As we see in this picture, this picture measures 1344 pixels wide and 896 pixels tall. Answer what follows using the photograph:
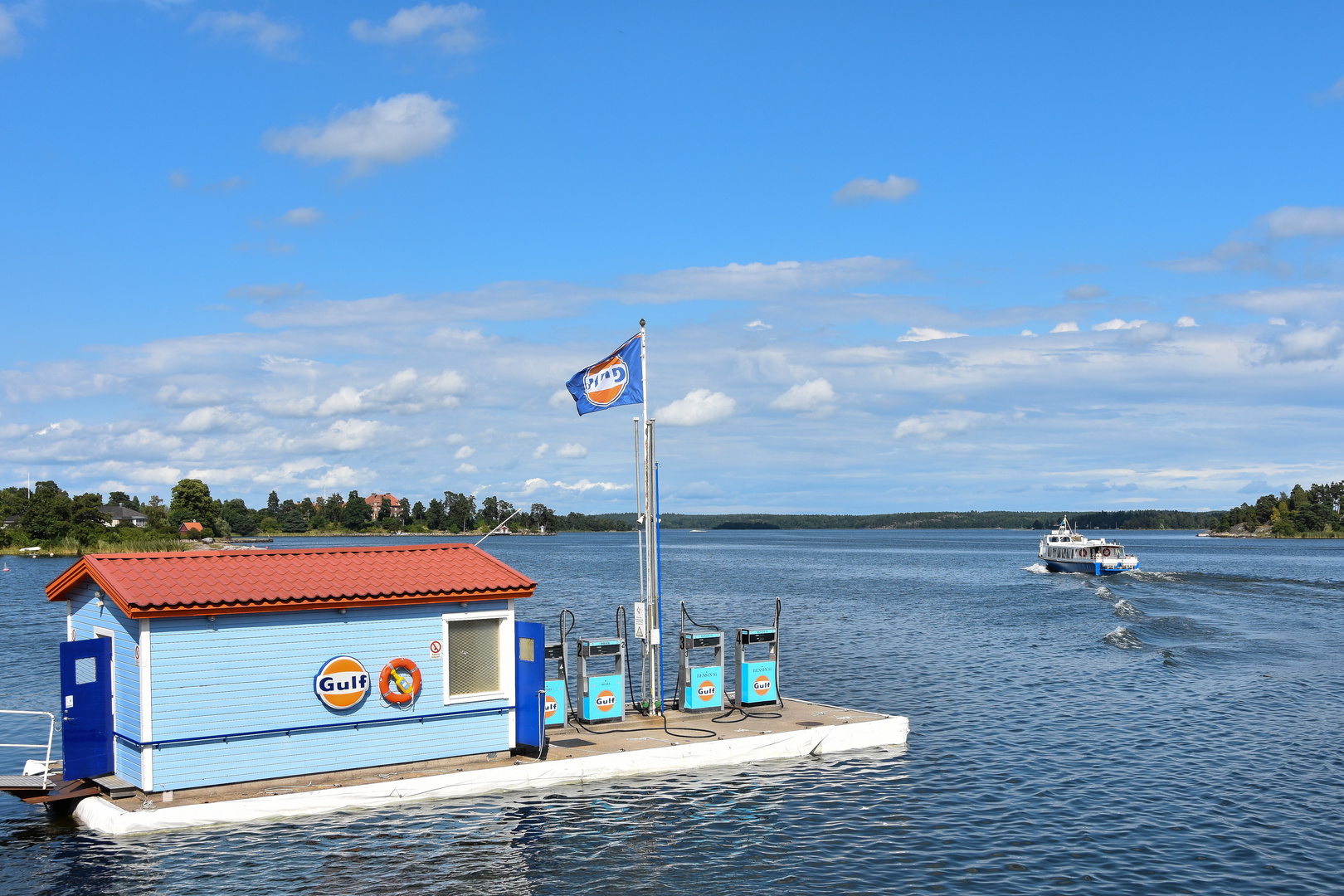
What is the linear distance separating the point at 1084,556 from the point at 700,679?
77249 millimetres

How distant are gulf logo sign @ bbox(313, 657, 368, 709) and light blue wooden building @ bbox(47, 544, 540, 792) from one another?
25mm

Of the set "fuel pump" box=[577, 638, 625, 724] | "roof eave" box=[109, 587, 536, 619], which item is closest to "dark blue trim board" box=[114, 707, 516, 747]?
"roof eave" box=[109, 587, 536, 619]

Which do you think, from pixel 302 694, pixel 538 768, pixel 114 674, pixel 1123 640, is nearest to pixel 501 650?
pixel 538 768

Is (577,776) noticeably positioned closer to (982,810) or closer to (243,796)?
(243,796)

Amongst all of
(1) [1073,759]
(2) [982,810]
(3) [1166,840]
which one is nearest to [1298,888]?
(3) [1166,840]

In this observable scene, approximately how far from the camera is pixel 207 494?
172 meters

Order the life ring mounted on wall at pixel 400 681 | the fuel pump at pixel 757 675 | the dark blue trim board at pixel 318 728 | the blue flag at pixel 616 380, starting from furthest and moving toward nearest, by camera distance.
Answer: the fuel pump at pixel 757 675 → the blue flag at pixel 616 380 → the life ring mounted on wall at pixel 400 681 → the dark blue trim board at pixel 318 728

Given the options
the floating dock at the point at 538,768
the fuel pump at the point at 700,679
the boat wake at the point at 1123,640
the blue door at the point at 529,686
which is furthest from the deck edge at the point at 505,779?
the boat wake at the point at 1123,640

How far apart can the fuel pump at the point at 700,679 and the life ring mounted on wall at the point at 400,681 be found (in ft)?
19.4

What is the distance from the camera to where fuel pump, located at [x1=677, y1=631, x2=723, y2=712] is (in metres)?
20.7

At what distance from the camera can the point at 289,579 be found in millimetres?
16109

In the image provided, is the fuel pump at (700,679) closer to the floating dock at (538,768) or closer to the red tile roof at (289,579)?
the floating dock at (538,768)

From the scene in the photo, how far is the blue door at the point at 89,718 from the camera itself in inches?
596

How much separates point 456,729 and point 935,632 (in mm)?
31443
